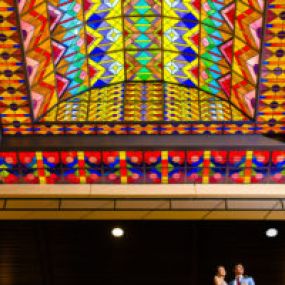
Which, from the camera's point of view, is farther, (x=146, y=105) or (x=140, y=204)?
(x=146, y=105)

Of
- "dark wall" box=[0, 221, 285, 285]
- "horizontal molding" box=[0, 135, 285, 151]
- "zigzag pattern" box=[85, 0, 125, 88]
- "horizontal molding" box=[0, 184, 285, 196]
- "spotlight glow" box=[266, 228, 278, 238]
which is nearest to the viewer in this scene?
"spotlight glow" box=[266, 228, 278, 238]

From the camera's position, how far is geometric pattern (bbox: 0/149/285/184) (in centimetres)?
2028

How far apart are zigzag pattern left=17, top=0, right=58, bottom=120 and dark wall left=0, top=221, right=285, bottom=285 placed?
12.0ft

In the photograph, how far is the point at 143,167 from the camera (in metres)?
20.5

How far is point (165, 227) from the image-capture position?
1886cm

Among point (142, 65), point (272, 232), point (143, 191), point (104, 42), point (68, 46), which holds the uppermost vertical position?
point (104, 42)

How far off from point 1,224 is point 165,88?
25.0 feet

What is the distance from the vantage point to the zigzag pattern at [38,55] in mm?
18328

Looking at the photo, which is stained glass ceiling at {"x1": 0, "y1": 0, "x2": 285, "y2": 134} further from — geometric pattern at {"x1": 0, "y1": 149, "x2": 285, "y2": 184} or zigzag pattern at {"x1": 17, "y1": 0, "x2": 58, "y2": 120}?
geometric pattern at {"x1": 0, "y1": 149, "x2": 285, "y2": 184}

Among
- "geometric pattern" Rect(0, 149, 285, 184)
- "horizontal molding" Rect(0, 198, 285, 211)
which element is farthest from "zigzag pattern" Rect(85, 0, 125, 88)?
"horizontal molding" Rect(0, 198, 285, 211)

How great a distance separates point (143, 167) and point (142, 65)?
460cm

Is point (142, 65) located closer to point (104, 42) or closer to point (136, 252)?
point (104, 42)

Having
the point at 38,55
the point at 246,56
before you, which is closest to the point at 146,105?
the point at 246,56

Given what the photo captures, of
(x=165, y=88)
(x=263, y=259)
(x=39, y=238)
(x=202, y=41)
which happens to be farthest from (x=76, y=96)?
(x=263, y=259)
